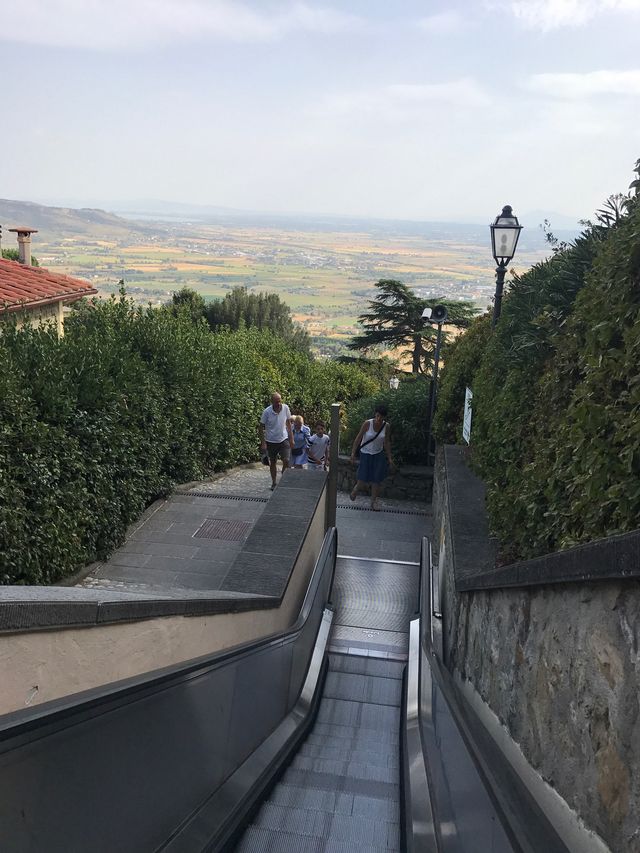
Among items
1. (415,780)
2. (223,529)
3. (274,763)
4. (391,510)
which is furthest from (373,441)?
(415,780)

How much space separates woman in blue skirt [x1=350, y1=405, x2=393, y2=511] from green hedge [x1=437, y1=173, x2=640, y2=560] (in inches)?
126

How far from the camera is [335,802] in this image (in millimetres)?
4145

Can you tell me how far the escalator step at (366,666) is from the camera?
6.77m

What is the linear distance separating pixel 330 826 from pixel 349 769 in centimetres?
98

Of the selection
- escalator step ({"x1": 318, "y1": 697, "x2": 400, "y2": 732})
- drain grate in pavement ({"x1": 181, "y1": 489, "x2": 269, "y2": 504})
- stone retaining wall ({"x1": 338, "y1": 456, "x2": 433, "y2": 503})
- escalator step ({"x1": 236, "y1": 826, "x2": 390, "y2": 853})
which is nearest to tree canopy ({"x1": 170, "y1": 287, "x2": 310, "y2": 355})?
stone retaining wall ({"x1": 338, "y1": 456, "x2": 433, "y2": 503})

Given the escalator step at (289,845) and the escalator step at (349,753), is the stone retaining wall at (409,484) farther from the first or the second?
the escalator step at (289,845)

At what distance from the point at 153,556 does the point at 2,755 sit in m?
6.23

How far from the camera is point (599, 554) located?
2205mm

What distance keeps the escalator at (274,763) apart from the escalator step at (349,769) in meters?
0.01

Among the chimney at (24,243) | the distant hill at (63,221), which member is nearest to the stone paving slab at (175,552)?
the chimney at (24,243)

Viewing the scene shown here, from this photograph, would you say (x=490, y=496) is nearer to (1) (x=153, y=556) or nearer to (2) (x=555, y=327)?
(2) (x=555, y=327)

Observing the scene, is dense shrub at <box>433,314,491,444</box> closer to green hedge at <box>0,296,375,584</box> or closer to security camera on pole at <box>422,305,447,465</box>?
security camera on pole at <box>422,305,447,465</box>

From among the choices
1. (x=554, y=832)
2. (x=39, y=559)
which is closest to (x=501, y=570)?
(x=554, y=832)

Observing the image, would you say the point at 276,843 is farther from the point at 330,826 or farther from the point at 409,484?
the point at 409,484
